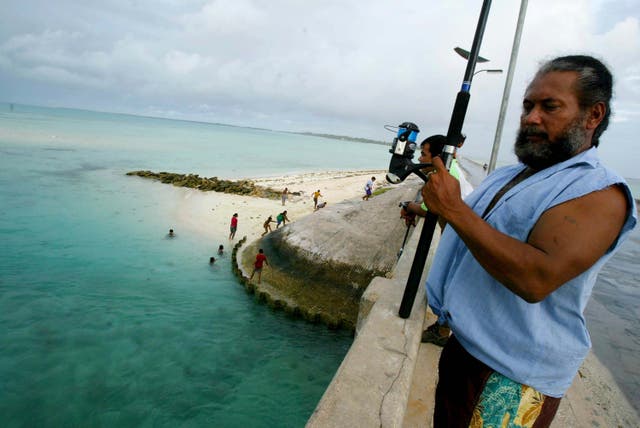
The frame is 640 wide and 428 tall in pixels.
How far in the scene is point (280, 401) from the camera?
11211mm

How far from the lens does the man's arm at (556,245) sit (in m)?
1.42

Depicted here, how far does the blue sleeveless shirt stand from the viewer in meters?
1.59

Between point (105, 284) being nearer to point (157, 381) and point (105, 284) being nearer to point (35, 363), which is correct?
point (35, 363)

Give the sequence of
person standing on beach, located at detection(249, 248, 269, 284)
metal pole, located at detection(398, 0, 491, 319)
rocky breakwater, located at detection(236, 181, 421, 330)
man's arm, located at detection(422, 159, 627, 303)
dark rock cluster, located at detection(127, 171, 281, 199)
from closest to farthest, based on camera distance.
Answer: man's arm, located at detection(422, 159, 627, 303) < metal pole, located at detection(398, 0, 491, 319) < rocky breakwater, located at detection(236, 181, 421, 330) < person standing on beach, located at detection(249, 248, 269, 284) < dark rock cluster, located at detection(127, 171, 281, 199)

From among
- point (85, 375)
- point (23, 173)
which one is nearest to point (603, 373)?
point (85, 375)

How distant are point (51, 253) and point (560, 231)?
26.6 meters

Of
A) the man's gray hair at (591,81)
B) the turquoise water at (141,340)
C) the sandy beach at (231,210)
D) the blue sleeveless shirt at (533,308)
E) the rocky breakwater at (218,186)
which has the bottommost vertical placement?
the turquoise water at (141,340)

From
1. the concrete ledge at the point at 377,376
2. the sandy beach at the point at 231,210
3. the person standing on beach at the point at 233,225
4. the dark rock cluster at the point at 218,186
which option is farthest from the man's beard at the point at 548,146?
the dark rock cluster at the point at 218,186

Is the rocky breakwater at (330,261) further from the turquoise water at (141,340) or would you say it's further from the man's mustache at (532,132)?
the man's mustache at (532,132)

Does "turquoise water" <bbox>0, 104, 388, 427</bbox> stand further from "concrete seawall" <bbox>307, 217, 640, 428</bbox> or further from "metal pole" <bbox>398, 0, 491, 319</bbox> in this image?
"metal pole" <bbox>398, 0, 491, 319</bbox>

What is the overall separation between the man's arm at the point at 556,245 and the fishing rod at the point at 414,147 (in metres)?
0.90

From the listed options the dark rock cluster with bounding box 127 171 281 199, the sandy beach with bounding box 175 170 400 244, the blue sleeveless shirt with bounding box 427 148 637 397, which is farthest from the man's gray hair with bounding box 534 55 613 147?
the dark rock cluster with bounding box 127 171 281 199

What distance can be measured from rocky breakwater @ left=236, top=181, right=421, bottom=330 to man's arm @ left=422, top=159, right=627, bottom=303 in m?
12.7

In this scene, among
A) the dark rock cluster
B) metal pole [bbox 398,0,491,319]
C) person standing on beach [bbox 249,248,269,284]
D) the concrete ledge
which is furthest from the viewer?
the dark rock cluster
